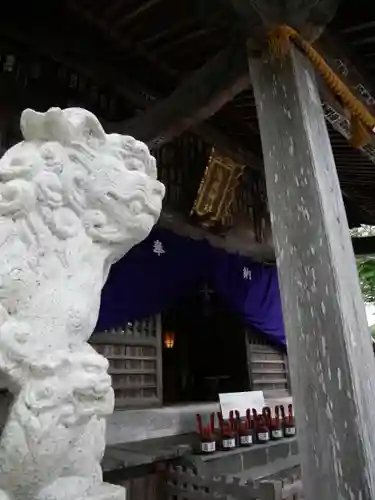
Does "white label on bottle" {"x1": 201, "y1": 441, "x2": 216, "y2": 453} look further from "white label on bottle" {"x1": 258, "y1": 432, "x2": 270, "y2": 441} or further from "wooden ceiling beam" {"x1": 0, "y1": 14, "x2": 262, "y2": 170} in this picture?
"wooden ceiling beam" {"x1": 0, "y1": 14, "x2": 262, "y2": 170}

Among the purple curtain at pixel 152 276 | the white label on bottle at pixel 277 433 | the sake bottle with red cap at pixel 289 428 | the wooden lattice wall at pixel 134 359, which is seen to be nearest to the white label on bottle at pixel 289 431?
the sake bottle with red cap at pixel 289 428

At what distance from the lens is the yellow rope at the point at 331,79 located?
2.48 m

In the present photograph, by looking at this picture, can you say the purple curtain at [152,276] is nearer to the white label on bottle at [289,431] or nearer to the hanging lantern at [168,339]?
the white label on bottle at [289,431]

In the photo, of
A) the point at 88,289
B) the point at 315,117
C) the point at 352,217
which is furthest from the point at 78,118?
the point at 352,217

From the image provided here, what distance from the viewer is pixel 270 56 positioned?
2551 mm

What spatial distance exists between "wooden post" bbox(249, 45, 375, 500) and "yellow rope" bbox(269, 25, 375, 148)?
0.07 m

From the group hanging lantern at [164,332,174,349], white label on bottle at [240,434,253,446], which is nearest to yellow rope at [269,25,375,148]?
white label on bottle at [240,434,253,446]

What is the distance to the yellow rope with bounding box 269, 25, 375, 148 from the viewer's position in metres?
2.48

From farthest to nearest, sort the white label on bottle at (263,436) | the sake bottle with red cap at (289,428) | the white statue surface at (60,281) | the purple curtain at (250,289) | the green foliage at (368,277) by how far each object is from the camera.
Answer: the green foliage at (368,277), the purple curtain at (250,289), the sake bottle with red cap at (289,428), the white label on bottle at (263,436), the white statue surface at (60,281)

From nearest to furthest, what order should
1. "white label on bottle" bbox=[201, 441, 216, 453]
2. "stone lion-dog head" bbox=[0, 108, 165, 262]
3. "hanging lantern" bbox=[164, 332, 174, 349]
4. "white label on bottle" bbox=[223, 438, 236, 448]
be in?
"stone lion-dog head" bbox=[0, 108, 165, 262] < "white label on bottle" bbox=[201, 441, 216, 453] < "white label on bottle" bbox=[223, 438, 236, 448] < "hanging lantern" bbox=[164, 332, 174, 349]

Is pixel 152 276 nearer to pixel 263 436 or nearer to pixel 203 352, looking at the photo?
pixel 263 436

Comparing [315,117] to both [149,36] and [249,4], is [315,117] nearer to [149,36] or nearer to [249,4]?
[249,4]

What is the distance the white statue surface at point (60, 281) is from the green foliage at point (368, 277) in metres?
11.6

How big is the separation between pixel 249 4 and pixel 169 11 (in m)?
1.07
